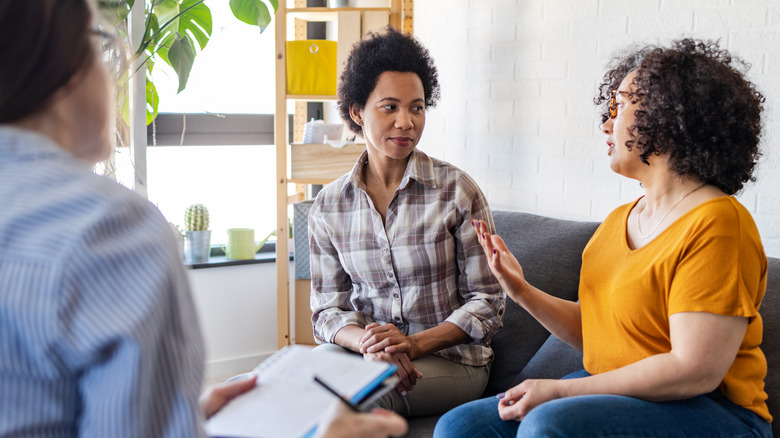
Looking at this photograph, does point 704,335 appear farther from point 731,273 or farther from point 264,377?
point 264,377

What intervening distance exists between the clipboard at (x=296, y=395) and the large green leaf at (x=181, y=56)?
196 cm

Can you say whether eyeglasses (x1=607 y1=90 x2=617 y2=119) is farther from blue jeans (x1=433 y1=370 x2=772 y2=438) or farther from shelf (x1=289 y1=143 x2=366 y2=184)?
shelf (x1=289 y1=143 x2=366 y2=184)

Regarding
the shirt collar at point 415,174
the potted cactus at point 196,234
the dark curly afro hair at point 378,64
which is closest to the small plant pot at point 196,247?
the potted cactus at point 196,234

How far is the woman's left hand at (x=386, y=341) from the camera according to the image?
1669mm

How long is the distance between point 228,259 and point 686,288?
2.62 meters

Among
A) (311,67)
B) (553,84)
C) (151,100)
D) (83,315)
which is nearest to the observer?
(83,315)

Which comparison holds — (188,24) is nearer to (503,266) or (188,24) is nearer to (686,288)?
(503,266)

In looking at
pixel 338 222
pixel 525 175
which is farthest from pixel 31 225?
pixel 525 175

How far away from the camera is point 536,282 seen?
1.90 meters

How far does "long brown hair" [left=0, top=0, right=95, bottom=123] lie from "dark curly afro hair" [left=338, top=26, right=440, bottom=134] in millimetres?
1405

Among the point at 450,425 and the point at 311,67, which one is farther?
the point at 311,67

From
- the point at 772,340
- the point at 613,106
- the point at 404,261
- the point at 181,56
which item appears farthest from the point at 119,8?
Answer: the point at 772,340

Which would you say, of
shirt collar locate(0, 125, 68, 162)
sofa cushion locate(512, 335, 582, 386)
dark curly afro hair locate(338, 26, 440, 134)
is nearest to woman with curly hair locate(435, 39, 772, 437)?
sofa cushion locate(512, 335, 582, 386)

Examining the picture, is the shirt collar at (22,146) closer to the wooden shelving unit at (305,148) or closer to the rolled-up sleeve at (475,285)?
the rolled-up sleeve at (475,285)
